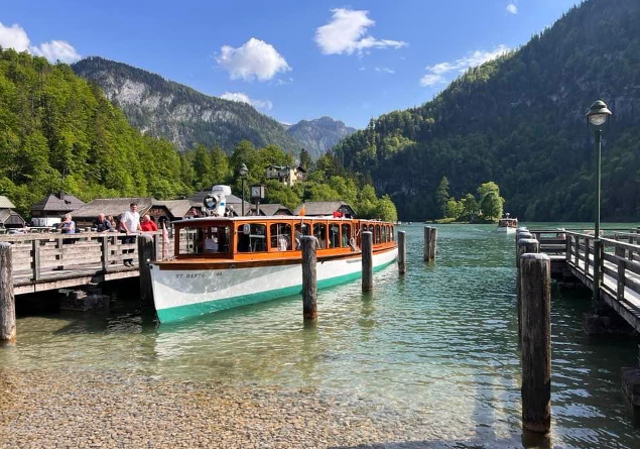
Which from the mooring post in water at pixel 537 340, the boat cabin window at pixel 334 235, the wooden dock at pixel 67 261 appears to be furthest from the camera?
the boat cabin window at pixel 334 235

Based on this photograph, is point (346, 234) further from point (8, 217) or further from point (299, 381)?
point (8, 217)

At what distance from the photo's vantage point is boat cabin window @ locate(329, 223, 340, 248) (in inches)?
798


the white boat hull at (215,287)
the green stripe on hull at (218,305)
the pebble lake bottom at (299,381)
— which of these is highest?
the white boat hull at (215,287)

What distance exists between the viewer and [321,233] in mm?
19500

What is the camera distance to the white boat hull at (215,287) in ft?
43.4

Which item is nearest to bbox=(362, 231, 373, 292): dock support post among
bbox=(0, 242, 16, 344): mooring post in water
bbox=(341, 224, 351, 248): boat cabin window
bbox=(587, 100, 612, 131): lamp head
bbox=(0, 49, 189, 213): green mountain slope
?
bbox=(341, 224, 351, 248): boat cabin window

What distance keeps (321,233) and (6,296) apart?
11.4 m

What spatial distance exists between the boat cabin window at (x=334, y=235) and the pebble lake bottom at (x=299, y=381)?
5626 mm

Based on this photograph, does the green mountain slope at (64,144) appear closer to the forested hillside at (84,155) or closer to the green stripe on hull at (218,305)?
the forested hillside at (84,155)

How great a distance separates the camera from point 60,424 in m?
6.83

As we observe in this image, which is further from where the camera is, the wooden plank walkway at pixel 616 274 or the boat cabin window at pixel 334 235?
the boat cabin window at pixel 334 235

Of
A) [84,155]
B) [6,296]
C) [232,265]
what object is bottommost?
[6,296]

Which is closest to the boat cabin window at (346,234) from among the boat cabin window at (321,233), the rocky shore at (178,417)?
the boat cabin window at (321,233)

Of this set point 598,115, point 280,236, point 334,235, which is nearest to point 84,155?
point 334,235
